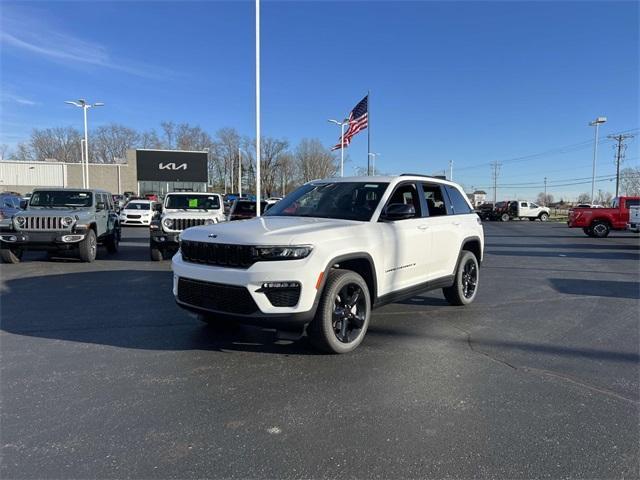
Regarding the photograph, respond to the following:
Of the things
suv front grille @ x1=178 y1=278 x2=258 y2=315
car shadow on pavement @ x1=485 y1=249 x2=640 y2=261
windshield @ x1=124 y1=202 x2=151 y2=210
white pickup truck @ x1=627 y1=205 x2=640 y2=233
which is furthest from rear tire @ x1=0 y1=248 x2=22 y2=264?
white pickup truck @ x1=627 y1=205 x2=640 y2=233

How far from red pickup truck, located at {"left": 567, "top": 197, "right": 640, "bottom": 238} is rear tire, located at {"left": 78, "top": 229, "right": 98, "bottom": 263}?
21.9m

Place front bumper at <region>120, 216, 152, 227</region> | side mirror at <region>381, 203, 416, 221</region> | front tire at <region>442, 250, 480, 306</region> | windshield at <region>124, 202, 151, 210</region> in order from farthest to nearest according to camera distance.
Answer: windshield at <region>124, 202, 151, 210</region> < front bumper at <region>120, 216, 152, 227</region> < front tire at <region>442, 250, 480, 306</region> < side mirror at <region>381, 203, 416, 221</region>

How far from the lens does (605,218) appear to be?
22.7 metres

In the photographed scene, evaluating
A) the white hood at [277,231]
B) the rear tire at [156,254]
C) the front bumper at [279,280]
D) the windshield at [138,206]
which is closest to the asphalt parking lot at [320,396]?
the front bumper at [279,280]

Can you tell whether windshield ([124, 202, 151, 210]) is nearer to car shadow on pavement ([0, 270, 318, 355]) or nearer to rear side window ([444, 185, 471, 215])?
car shadow on pavement ([0, 270, 318, 355])

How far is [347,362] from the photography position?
14.6 feet

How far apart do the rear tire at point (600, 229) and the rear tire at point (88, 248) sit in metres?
22.3

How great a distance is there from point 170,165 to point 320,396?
70.9 m

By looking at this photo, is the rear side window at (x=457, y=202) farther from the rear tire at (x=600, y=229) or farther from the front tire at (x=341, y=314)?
the rear tire at (x=600, y=229)

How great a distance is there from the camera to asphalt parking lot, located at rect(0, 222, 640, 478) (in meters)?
2.81

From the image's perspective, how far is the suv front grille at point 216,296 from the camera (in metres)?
4.20

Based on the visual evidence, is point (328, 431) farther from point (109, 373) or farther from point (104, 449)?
point (109, 373)

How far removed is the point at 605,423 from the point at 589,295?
5.37 m

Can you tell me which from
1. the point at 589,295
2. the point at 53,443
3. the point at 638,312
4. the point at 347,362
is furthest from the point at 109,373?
the point at 589,295
